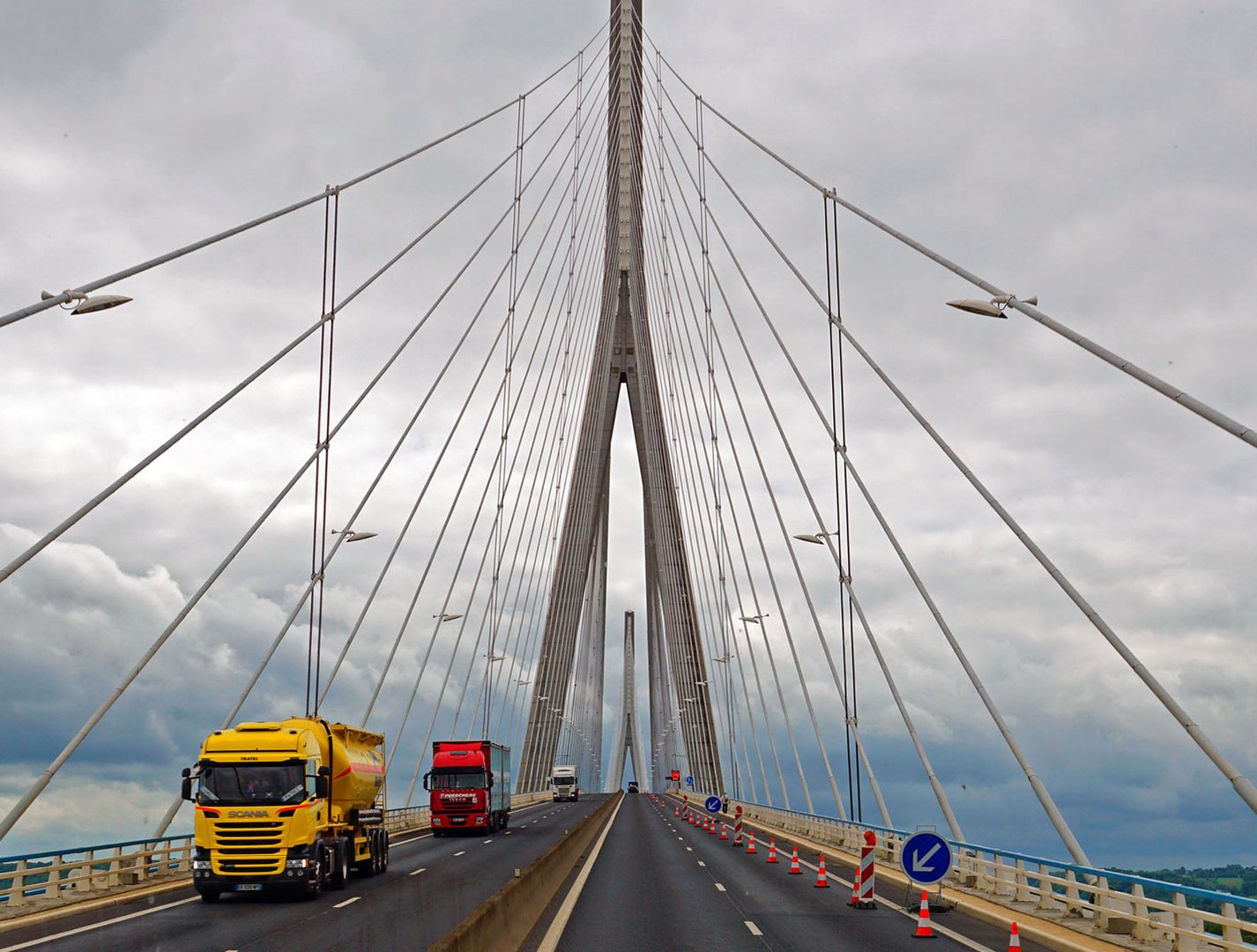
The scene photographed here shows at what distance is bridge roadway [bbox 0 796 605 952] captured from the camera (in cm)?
1903

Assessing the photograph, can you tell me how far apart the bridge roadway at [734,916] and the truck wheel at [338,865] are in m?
5.14

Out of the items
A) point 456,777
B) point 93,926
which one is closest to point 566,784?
point 456,777

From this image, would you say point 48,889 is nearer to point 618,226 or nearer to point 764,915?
point 764,915

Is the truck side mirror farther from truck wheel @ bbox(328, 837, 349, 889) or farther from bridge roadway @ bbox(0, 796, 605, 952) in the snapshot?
bridge roadway @ bbox(0, 796, 605, 952)

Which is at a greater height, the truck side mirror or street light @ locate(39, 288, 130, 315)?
street light @ locate(39, 288, 130, 315)

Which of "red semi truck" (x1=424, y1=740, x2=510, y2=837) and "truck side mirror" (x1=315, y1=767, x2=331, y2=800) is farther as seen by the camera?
"red semi truck" (x1=424, y1=740, x2=510, y2=837)

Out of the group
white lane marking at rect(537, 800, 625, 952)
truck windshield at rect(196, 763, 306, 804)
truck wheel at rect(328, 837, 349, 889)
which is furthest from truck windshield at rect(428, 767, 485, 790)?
truck windshield at rect(196, 763, 306, 804)

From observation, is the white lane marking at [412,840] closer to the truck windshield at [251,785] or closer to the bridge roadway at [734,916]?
the bridge roadway at [734,916]

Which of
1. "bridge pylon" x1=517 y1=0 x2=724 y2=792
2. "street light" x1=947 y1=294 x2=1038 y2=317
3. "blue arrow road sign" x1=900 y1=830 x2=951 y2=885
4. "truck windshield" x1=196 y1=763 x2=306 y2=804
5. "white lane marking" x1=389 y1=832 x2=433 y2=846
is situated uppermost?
"bridge pylon" x1=517 y1=0 x2=724 y2=792

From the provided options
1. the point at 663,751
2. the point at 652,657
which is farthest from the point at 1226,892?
the point at 663,751

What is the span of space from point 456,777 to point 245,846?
102 feet

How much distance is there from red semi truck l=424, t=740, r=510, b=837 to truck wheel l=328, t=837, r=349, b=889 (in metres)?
26.5

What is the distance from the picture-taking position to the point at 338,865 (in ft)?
94.6

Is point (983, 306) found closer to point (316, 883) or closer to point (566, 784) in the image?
point (316, 883)
